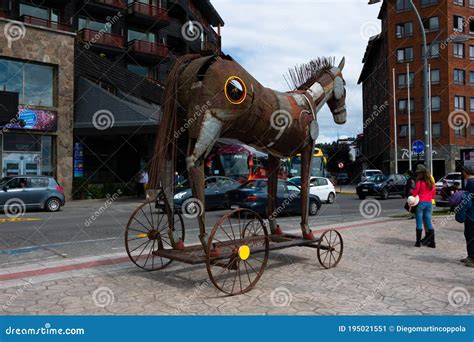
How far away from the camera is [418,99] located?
48.4m

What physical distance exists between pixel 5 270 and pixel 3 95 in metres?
17.0

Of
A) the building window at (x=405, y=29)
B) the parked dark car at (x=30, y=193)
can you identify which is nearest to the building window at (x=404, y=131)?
the building window at (x=405, y=29)

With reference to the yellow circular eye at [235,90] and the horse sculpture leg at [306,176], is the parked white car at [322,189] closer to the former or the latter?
the horse sculpture leg at [306,176]

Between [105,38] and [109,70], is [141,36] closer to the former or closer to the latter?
[105,38]

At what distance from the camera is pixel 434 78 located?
4812 cm

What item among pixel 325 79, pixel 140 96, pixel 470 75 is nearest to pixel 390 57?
pixel 470 75

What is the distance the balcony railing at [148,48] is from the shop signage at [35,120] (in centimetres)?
1315

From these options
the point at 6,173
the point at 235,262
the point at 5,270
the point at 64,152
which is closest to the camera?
the point at 235,262

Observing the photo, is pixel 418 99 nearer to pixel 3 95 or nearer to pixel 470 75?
pixel 470 75

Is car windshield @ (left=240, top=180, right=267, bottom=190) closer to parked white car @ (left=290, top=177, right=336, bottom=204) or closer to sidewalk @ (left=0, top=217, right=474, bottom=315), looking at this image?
parked white car @ (left=290, top=177, right=336, bottom=204)

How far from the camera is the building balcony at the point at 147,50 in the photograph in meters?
35.1

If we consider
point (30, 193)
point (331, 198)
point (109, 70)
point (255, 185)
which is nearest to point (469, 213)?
point (255, 185)

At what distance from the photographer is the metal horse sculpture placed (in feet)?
17.3

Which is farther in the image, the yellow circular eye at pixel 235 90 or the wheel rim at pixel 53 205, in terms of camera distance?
the wheel rim at pixel 53 205
